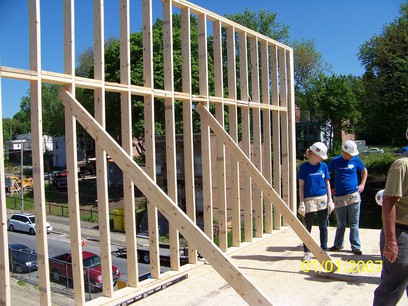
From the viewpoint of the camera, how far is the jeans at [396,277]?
292 centimetres

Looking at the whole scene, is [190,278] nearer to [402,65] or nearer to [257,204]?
[257,204]

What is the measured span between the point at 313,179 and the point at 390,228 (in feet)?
7.56

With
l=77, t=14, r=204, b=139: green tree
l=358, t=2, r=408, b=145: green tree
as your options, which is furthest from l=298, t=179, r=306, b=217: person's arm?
l=77, t=14, r=204, b=139: green tree

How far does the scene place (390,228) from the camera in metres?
2.93

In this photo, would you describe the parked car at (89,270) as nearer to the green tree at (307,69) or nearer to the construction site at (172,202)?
the construction site at (172,202)

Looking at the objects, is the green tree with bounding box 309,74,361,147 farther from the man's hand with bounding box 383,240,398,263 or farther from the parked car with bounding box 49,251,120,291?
the man's hand with bounding box 383,240,398,263

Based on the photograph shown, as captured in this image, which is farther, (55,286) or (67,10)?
(55,286)

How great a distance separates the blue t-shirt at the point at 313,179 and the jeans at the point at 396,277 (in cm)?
Answer: 216

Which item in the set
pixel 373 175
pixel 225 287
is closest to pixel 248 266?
pixel 225 287

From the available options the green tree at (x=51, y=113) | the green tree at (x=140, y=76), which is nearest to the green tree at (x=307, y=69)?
the green tree at (x=140, y=76)

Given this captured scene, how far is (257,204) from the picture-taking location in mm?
6758

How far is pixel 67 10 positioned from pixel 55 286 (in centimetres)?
1471
